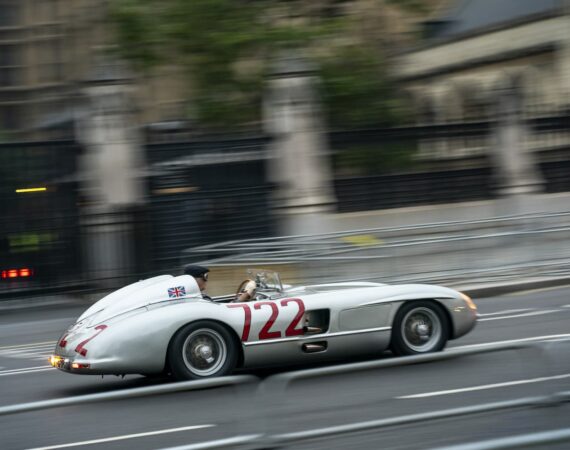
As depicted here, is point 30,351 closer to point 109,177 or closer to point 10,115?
point 109,177

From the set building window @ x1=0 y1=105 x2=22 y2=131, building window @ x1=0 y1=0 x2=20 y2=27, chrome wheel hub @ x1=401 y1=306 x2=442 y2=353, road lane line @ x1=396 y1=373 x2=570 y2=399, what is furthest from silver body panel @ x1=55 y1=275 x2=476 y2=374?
building window @ x1=0 y1=105 x2=22 y2=131

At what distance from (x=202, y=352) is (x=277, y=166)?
1293 cm

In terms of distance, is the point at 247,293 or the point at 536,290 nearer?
the point at 247,293

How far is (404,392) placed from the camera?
484 cm

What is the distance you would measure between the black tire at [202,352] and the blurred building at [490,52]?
17289 millimetres

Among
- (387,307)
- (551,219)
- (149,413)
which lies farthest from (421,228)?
(149,413)

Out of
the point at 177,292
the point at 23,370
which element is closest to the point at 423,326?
the point at 177,292

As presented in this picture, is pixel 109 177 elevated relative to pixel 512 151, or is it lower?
elevated

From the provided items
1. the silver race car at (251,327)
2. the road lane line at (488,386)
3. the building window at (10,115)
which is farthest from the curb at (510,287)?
the building window at (10,115)

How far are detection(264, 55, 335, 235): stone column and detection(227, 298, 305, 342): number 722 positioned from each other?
1156cm

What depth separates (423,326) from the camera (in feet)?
31.2

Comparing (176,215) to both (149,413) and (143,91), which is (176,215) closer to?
(143,91)

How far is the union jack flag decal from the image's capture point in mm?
9081

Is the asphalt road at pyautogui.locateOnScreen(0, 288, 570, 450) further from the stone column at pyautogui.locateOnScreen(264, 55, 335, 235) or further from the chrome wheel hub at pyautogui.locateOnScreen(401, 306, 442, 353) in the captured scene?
the stone column at pyautogui.locateOnScreen(264, 55, 335, 235)
